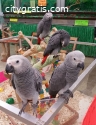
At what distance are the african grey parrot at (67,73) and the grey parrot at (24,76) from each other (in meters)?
0.09

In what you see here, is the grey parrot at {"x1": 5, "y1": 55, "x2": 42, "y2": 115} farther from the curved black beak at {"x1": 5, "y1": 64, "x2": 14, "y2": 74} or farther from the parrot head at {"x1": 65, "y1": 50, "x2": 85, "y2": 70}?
the parrot head at {"x1": 65, "y1": 50, "x2": 85, "y2": 70}

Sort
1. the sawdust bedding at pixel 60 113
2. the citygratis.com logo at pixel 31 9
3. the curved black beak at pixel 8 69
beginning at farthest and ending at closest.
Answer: the citygratis.com logo at pixel 31 9, the sawdust bedding at pixel 60 113, the curved black beak at pixel 8 69

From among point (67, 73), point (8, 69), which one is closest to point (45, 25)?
point (67, 73)

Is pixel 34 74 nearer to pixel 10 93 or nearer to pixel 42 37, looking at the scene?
pixel 42 37

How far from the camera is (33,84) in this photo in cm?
57

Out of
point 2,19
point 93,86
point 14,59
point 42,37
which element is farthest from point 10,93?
point 2,19

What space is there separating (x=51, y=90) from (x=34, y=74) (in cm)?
15

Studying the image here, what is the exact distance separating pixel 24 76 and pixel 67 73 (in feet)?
0.57

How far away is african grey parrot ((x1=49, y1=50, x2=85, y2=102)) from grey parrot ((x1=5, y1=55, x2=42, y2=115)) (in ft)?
0.28

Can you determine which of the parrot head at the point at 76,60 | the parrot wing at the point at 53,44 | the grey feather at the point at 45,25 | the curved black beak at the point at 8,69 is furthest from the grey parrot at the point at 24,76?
the grey feather at the point at 45,25

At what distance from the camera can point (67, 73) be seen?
604mm

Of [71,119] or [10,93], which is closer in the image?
[71,119]

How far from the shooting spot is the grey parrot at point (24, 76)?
1.59ft

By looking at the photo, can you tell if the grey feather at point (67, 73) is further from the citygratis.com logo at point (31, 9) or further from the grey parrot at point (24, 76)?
the citygratis.com logo at point (31, 9)
